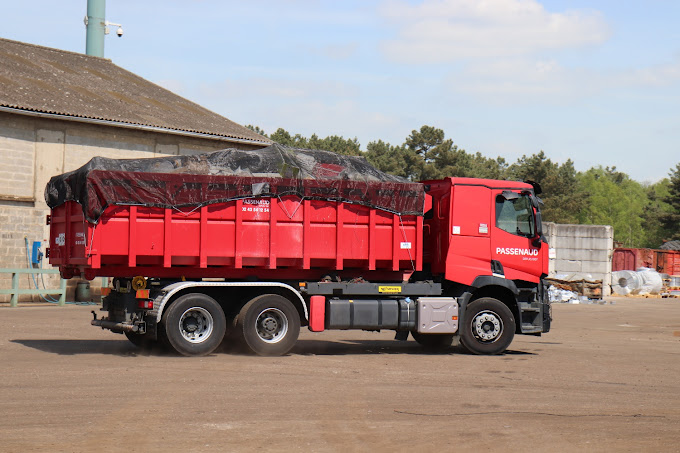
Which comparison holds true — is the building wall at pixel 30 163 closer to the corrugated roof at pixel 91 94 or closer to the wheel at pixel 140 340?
the corrugated roof at pixel 91 94

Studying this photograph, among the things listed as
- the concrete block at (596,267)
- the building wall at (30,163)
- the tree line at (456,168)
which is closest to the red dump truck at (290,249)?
the building wall at (30,163)

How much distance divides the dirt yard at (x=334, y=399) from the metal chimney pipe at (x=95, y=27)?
2634cm

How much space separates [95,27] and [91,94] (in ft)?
37.3

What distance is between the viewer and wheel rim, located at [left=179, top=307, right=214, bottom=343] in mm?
13492

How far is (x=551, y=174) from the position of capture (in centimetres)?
8475

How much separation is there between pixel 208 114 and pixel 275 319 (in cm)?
2190

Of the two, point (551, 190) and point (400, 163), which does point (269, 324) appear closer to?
point (400, 163)

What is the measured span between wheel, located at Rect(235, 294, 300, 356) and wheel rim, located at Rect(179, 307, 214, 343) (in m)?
0.49

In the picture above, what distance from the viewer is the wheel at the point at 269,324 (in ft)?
45.1

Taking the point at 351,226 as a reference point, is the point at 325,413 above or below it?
below

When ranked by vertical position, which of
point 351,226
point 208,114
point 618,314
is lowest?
point 618,314

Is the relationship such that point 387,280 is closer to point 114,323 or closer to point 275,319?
point 275,319

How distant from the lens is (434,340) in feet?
53.3

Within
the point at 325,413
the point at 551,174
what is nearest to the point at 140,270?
the point at 325,413
